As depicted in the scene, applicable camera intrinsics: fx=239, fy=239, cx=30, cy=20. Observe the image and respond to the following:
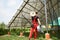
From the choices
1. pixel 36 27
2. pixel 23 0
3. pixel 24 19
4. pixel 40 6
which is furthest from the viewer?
pixel 24 19

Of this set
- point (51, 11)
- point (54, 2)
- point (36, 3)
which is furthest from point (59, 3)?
point (36, 3)

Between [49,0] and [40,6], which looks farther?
[40,6]

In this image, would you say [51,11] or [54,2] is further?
[51,11]

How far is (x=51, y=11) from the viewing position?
38.4 m

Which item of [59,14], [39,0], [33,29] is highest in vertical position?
[39,0]

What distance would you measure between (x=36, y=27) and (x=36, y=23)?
0.24 m

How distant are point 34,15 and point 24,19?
34.7 metres

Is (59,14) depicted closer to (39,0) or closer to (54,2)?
(54,2)

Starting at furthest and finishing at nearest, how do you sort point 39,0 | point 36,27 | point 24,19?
1. point 24,19
2. point 39,0
3. point 36,27

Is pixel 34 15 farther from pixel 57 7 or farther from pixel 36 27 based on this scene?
pixel 57 7

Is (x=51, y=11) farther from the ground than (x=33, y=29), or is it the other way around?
Result: (x=51, y=11)

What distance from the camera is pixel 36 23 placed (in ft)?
44.7

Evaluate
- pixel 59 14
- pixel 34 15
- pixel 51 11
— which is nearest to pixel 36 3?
pixel 51 11

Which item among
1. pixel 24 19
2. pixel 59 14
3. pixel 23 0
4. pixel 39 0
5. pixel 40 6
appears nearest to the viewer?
pixel 23 0
